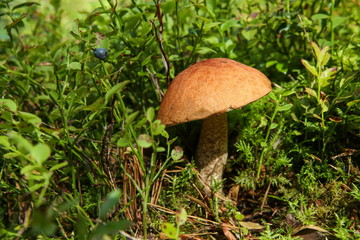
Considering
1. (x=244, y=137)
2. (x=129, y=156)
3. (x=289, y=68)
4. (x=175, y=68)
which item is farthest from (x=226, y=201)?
(x=289, y=68)

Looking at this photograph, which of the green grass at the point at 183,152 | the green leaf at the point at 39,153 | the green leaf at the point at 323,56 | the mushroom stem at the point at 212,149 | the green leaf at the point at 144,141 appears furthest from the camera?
the mushroom stem at the point at 212,149

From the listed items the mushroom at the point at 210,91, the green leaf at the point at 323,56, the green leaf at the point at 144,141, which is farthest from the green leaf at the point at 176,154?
the green leaf at the point at 323,56

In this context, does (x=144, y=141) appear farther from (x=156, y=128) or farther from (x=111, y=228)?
(x=111, y=228)

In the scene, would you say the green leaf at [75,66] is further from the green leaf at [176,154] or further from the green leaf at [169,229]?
the green leaf at [169,229]

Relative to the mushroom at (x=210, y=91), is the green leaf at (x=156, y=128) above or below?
above

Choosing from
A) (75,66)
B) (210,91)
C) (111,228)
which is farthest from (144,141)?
(75,66)

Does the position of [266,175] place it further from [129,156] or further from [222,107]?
[129,156]

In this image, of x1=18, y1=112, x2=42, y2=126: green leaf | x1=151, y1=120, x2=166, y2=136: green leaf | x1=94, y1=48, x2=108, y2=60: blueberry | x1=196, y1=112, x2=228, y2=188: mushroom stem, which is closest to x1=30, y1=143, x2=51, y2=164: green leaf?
x1=18, y1=112, x2=42, y2=126: green leaf
